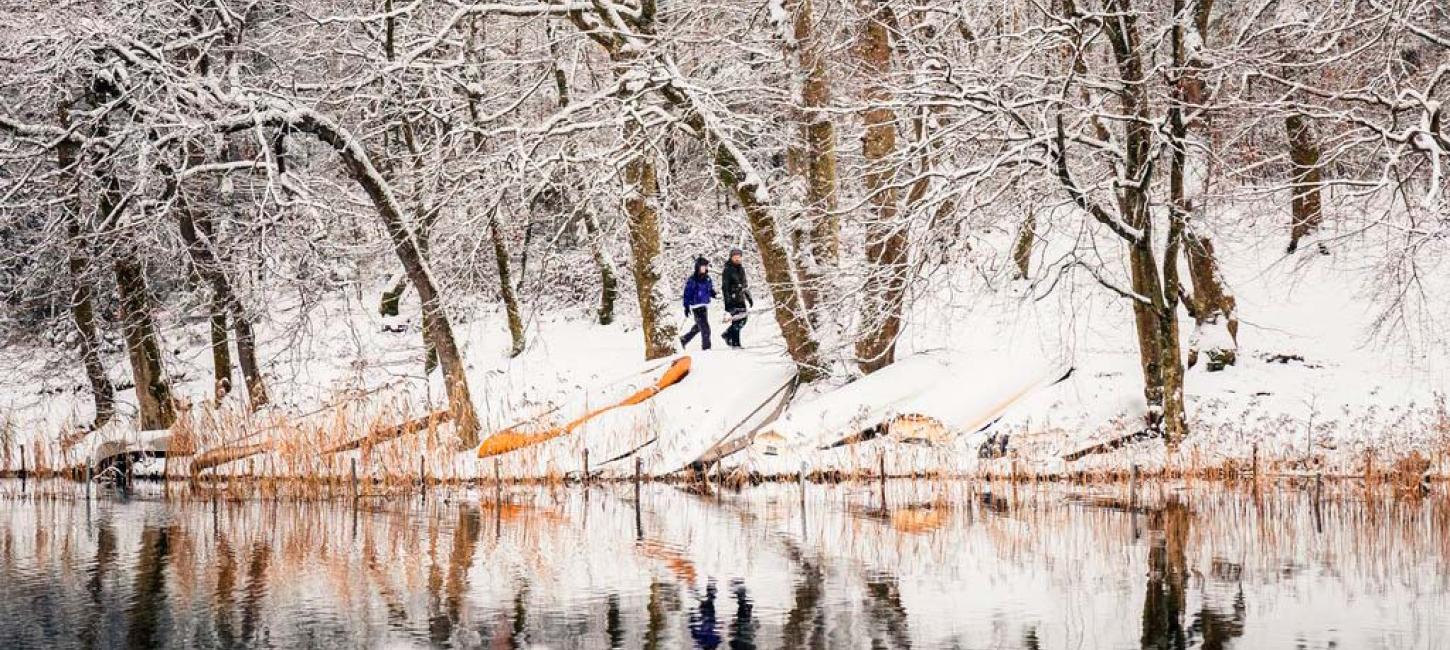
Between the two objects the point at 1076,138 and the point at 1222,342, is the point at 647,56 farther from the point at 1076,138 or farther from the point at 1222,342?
the point at 1222,342

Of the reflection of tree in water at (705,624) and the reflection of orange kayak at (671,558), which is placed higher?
the reflection of orange kayak at (671,558)

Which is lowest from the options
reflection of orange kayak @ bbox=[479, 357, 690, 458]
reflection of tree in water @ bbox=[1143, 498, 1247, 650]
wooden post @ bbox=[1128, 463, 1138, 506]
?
reflection of tree in water @ bbox=[1143, 498, 1247, 650]

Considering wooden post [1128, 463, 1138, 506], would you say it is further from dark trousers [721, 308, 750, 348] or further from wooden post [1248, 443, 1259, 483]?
dark trousers [721, 308, 750, 348]

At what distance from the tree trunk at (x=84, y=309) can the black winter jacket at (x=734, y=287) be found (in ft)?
26.6

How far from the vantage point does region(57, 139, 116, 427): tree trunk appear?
22.1m

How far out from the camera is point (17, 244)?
89.5 feet

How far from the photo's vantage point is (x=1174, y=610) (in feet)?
31.9

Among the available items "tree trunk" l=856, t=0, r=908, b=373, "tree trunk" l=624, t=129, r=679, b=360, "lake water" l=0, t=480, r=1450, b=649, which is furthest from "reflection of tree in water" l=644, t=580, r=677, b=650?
"tree trunk" l=624, t=129, r=679, b=360

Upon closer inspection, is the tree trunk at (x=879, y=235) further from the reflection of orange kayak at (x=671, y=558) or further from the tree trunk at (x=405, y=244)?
the reflection of orange kayak at (x=671, y=558)

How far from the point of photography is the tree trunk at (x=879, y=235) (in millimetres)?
17734

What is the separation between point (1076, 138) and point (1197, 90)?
2.80 meters

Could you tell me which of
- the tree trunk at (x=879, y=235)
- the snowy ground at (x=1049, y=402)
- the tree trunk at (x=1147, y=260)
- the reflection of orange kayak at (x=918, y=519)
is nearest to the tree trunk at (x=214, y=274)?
the snowy ground at (x=1049, y=402)

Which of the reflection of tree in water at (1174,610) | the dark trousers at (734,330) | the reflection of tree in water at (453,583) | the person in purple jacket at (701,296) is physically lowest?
the reflection of tree in water at (1174,610)

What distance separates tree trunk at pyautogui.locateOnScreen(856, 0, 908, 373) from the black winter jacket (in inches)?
111
